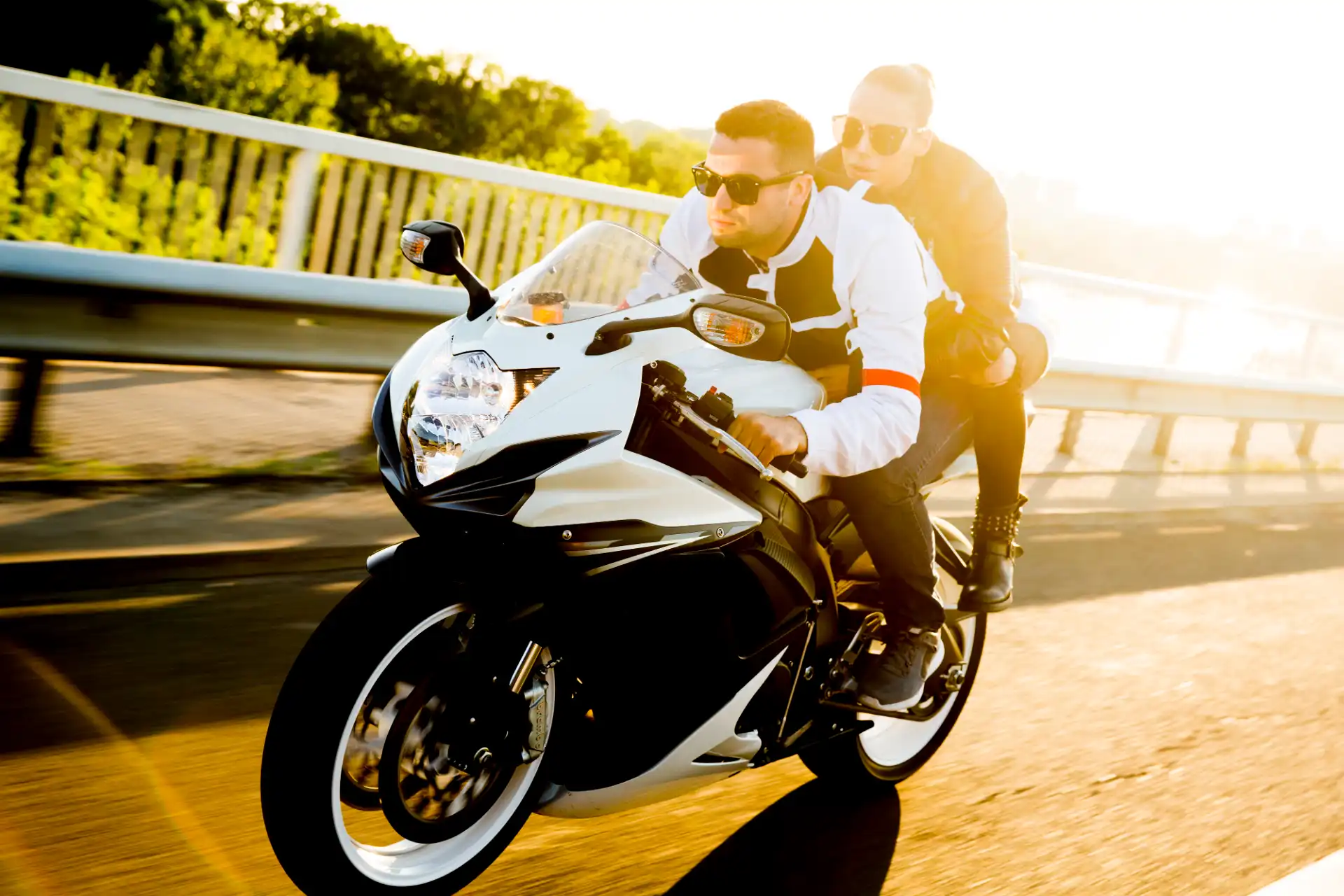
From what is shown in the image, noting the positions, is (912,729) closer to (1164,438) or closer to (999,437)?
(999,437)

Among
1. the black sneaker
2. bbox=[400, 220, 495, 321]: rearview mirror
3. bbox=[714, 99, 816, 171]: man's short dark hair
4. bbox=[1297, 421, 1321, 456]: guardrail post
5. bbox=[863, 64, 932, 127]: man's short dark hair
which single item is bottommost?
the black sneaker

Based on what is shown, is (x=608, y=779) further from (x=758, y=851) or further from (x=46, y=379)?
(x=46, y=379)

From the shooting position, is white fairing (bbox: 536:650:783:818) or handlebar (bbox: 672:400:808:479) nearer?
handlebar (bbox: 672:400:808:479)

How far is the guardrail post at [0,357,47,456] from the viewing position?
476cm

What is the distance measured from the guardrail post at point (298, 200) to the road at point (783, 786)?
7.77 feet

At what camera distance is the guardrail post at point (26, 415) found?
15.6 feet

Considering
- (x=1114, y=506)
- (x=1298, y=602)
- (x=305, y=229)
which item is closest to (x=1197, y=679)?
(x=1298, y=602)

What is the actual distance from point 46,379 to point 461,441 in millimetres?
3677

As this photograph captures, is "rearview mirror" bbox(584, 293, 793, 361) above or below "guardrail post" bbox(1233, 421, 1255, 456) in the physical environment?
above

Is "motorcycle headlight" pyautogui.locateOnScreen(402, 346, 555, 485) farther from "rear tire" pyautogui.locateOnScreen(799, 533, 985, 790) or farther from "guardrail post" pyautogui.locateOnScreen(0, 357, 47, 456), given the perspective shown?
"guardrail post" pyautogui.locateOnScreen(0, 357, 47, 456)

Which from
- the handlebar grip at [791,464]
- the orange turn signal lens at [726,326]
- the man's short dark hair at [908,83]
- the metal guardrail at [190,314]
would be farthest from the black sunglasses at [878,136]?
the metal guardrail at [190,314]

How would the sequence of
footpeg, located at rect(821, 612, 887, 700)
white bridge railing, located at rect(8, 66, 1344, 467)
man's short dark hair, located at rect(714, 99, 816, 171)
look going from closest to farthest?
man's short dark hair, located at rect(714, 99, 816, 171) < footpeg, located at rect(821, 612, 887, 700) < white bridge railing, located at rect(8, 66, 1344, 467)

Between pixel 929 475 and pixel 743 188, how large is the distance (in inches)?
38.0

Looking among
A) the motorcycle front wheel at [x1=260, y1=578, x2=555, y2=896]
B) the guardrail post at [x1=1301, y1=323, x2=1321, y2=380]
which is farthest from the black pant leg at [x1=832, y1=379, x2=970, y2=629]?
the guardrail post at [x1=1301, y1=323, x2=1321, y2=380]
